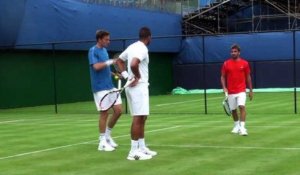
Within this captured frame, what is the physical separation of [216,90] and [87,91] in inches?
363

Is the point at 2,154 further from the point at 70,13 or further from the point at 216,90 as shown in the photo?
the point at 216,90

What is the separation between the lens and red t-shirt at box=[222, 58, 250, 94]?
1365 centimetres

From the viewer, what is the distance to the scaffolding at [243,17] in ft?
144

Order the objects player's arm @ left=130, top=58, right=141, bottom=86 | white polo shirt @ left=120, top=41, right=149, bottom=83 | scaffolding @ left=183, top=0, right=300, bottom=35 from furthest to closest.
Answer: scaffolding @ left=183, top=0, right=300, bottom=35 < white polo shirt @ left=120, top=41, right=149, bottom=83 < player's arm @ left=130, top=58, right=141, bottom=86

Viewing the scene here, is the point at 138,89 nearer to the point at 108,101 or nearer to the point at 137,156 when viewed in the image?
the point at 137,156

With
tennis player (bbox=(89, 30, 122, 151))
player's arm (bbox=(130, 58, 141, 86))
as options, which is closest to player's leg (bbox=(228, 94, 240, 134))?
tennis player (bbox=(89, 30, 122, 151))

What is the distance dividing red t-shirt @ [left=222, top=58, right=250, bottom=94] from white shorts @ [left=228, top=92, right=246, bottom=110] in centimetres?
9

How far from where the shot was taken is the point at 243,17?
4641cm

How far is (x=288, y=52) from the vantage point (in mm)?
38969

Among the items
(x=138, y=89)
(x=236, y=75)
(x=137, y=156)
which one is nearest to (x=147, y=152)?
(x=137, y=156)

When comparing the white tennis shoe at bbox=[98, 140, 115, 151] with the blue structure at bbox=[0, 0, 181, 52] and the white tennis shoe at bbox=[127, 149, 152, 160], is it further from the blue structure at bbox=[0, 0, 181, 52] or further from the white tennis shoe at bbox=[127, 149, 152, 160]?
the blue structure at bbox=[0, 0, 181, 52]

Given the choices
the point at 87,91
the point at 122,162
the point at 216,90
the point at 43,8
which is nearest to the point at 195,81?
the point at 216,90

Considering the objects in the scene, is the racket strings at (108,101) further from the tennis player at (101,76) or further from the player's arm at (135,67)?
the player's arm at (135,67)

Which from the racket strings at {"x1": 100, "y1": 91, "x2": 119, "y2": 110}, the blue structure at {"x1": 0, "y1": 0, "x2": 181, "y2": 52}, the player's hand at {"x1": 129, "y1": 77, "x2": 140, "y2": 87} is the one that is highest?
the blue structure at {"x1": 0, "y1": 0, "x2": 181, "y2": 52}
